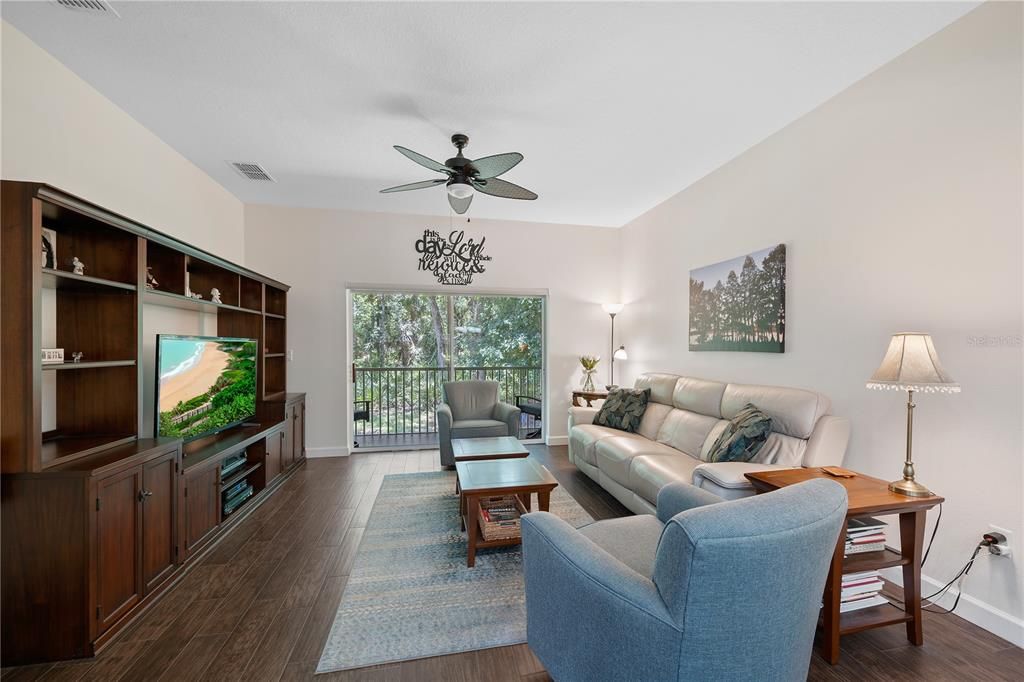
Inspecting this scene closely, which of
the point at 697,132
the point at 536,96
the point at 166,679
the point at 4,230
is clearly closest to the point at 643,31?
the point at 536,96

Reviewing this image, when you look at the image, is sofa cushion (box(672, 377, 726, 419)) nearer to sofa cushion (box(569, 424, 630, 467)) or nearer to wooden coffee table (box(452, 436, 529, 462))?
sofa cushion (box(569, 424, 630, 467))

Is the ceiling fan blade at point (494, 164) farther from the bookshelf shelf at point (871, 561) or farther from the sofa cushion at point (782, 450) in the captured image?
the bookshelf shelf at point (871, 561)

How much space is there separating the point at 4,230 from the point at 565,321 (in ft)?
15.1

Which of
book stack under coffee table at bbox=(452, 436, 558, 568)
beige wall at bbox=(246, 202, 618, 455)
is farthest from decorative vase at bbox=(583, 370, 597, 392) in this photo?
book stack under coffee table at bbox=(452, 436, 558, 568)

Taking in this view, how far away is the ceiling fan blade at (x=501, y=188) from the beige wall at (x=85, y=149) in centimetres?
225

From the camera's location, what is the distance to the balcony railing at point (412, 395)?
518cm

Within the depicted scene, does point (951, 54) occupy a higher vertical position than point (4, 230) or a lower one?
higher

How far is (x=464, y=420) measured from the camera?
4.55m

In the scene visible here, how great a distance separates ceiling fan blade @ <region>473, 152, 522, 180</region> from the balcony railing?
9.92 ft

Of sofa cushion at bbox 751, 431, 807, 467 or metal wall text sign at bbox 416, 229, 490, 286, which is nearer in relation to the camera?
sofa cushion at bbox 751, 431, 807, 467

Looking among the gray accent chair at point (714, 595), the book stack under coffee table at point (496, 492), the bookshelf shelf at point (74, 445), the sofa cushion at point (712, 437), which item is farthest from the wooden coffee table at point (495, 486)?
the bookshelf shelf at point (74, 445)

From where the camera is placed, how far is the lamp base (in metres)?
1.76

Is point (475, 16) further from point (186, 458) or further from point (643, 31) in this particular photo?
point (186, 458)

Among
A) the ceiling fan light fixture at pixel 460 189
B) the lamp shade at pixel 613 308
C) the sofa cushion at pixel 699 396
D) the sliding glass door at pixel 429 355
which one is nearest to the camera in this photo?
the ceiling fan light fixture at pixel 460 189
